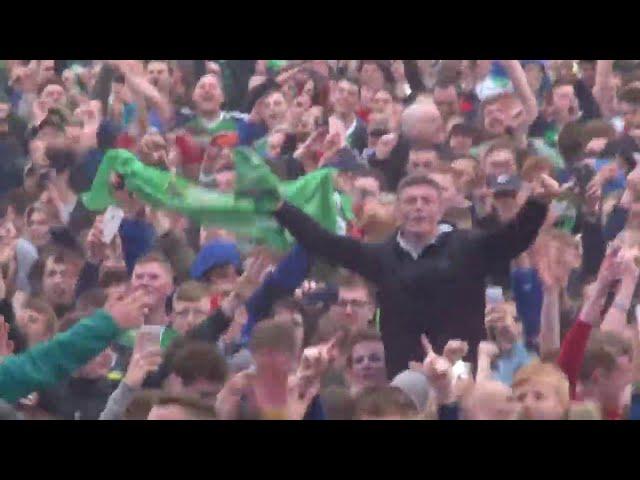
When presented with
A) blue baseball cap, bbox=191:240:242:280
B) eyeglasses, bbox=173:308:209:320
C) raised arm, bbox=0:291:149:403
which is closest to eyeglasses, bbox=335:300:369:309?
blue baseball cap, bbox=191:240:242:280

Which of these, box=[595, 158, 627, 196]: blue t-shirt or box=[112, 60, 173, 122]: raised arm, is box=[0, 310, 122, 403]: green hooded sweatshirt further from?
box=[595, 158, 627, 196]: blue t-shirt

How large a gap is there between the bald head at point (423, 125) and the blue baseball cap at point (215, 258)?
2.85ft

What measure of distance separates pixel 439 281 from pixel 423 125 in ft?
2.23

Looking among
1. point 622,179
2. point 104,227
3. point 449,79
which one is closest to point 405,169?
point 449,79

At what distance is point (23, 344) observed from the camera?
18.2 ft

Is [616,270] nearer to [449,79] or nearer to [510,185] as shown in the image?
[510,185]

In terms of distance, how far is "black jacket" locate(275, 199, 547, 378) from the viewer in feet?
17.6

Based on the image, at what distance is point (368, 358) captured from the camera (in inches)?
211

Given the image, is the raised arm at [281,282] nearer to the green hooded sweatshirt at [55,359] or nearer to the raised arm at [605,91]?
the green hooded sweatshirt at [55,359]

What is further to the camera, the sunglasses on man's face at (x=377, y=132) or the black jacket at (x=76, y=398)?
the sunglasses on man's face at (x=377, y=132)

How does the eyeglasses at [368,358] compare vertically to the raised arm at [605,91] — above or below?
below

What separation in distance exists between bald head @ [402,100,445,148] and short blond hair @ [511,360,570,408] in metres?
1.01

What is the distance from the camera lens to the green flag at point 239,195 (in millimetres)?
5473

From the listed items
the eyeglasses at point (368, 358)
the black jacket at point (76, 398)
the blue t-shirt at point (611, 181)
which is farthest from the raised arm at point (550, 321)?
the black jacket at point (76, 398)
